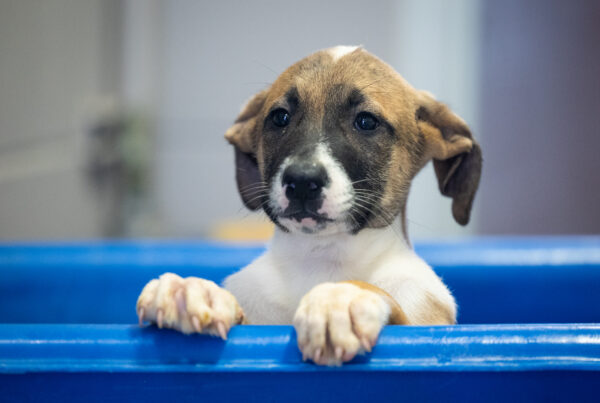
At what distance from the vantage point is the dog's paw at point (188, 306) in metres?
1.07

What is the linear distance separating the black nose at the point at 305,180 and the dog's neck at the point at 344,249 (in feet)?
0.72

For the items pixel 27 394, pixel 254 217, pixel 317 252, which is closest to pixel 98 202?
pixel 254 217

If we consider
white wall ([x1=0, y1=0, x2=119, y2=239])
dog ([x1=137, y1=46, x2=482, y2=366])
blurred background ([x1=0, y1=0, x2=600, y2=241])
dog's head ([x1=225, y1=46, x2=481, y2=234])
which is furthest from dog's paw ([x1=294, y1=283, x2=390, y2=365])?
blurred background ([x1=0, y1=0, x2=600, y2=241])

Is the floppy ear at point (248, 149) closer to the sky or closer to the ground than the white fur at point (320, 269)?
closer to the sky

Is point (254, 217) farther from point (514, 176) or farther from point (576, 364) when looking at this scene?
point (576, 364)

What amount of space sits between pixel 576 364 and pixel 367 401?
0.35 meters

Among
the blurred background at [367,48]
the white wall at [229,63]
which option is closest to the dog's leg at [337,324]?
the blurred background at [367,48]

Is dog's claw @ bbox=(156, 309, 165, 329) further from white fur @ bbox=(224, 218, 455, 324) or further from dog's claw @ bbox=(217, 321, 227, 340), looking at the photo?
white fur @ bbox=(224, 218, 455, 324)

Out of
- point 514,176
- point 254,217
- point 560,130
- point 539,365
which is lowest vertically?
point 254,217

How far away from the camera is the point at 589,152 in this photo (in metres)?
4.96

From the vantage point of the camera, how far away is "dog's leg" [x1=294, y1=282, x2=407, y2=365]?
103 centimetres

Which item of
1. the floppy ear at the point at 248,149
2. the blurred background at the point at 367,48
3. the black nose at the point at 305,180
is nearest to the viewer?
the black nose at the point at 305,180

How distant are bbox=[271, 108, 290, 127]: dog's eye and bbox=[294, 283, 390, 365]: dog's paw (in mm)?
646

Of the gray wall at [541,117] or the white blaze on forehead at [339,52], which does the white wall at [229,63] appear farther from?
the white blaze on forehead at [339,52]
